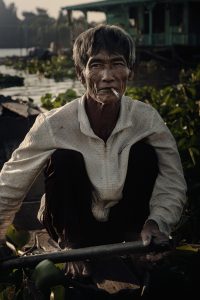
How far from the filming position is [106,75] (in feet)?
6.34

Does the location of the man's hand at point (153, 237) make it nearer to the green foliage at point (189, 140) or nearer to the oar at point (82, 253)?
the oar at point (82, 253)

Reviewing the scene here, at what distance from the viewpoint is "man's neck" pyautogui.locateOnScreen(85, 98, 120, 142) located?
6.79 feet

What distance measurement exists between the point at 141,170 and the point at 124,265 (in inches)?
17.2

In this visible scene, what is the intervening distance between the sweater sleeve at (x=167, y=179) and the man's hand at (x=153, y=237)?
92mm

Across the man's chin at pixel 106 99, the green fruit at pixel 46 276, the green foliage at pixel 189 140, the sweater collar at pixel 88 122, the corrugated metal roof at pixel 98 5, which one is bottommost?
the green foliage at pixel 189 140

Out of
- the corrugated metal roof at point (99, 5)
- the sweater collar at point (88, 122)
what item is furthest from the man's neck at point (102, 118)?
the corrugated metal roof at point (99, 5)

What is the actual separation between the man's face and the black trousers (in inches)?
9.5

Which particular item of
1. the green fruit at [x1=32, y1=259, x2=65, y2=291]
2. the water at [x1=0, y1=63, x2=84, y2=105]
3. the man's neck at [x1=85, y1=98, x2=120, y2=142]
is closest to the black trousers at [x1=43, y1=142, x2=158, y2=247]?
the man's neck at [x1=85, y1=98, x2=120, y2=142]

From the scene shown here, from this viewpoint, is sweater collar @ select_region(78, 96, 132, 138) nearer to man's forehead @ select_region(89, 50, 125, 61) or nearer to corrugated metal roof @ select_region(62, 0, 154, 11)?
man's forehead @ select_region(89, 50, 125, 61)

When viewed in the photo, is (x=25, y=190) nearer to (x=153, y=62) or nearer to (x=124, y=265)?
(x=124, y=265)

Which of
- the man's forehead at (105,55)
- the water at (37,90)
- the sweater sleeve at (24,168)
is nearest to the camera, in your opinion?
the man's forehead at (105,55)

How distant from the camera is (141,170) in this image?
2029 mm

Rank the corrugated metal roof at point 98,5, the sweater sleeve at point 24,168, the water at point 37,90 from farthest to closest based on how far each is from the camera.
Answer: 1. the corrugated metal roof at point 98,5
2. the water at point 37,90
3. the sweater sleeve at point 24,168

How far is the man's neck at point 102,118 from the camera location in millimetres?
2068
